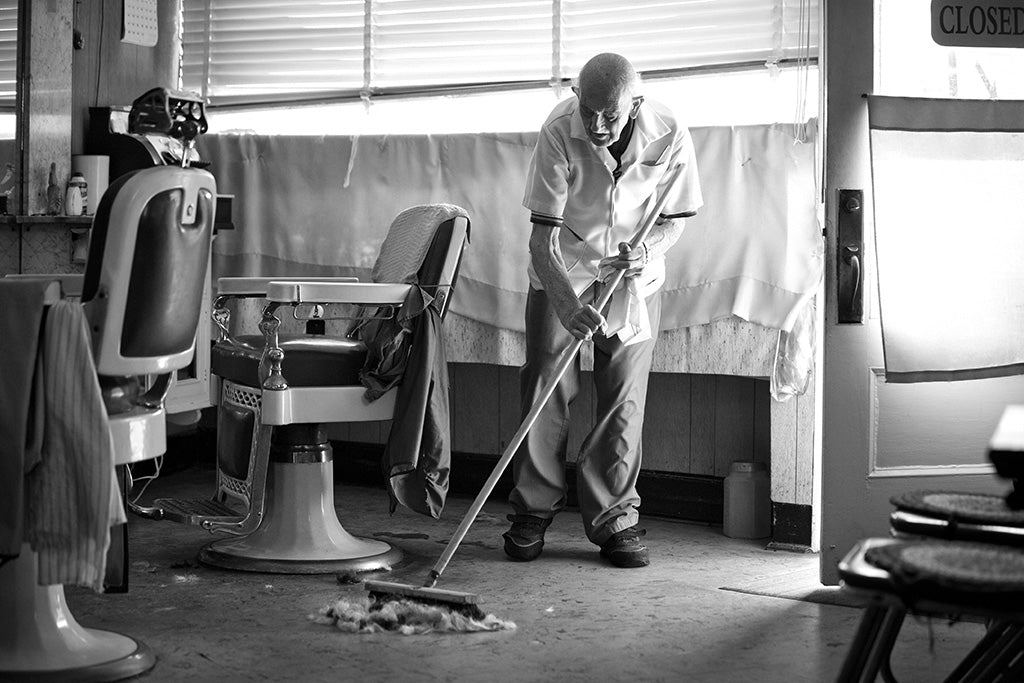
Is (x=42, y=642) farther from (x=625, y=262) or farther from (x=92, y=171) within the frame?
(x=92, y=171)

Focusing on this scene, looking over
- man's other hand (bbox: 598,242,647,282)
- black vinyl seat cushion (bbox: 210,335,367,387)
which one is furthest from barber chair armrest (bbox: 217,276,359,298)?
man's other hand (bbox: 598,242,647,282)

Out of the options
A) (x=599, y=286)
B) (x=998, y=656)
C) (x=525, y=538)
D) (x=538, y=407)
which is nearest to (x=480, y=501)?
(x=538, y=407)

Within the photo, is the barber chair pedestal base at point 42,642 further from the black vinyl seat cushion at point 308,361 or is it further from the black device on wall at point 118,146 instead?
the black device on wall at point 118,146

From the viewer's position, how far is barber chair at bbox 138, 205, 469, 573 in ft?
11.0

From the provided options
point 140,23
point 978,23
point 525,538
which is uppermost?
point 140,23

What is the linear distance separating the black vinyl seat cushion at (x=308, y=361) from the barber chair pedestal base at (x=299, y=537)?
0.81ft

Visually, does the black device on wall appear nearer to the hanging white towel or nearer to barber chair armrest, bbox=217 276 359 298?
barber chair armrest, bbox=217 276 359 298

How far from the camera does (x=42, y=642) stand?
98.4 inches

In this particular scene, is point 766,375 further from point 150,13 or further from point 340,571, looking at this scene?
point 150,13

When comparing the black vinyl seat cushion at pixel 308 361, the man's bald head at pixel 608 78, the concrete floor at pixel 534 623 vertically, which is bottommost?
the concrete floor at pixel 534 623

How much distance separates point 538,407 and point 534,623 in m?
0.63

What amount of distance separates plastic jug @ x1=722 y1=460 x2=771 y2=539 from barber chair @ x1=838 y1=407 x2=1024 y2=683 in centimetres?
191

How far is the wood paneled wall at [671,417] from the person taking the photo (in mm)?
4141

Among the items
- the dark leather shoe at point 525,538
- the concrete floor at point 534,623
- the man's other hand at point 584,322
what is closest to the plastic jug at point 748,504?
the concrete floor at point 534,623
